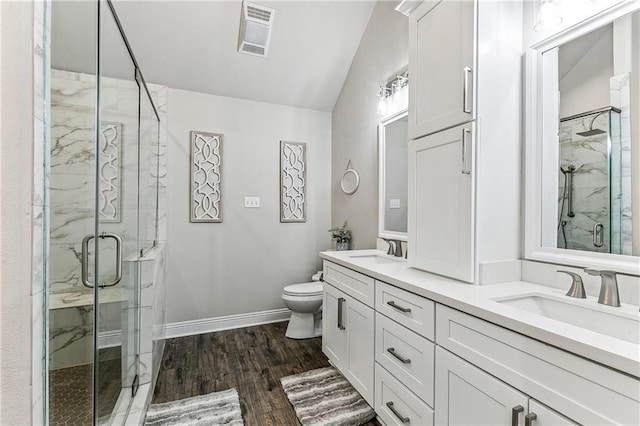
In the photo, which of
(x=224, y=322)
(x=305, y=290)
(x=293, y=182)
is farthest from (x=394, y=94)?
(x=224, y=322)

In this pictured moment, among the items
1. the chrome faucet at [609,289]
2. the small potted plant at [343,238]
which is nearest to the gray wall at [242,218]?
the small potted plant at [343,238]

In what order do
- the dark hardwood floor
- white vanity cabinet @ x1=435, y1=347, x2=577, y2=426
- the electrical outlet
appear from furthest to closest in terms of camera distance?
1. the electrical outlet
2. the dark hardwood floor
3. white vanity cabinet @ x1=435, y1=347, x2=577, y2=426

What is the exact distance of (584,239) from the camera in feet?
4.08

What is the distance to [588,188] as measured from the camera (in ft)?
4.07

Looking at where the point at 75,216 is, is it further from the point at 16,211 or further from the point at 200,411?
the point at 200,411

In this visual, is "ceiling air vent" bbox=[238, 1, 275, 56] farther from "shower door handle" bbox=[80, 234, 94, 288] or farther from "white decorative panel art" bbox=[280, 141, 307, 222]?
"shower door handle" bbox=[80, 234, 94, 288]

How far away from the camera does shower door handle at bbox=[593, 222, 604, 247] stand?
1186mm

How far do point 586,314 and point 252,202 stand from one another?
2633 millimetres

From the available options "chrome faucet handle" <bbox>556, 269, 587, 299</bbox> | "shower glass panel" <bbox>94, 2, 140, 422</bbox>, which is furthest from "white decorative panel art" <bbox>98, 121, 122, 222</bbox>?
"chrome faucet handle" <bbox>556, 269, 587, 299</bbox>

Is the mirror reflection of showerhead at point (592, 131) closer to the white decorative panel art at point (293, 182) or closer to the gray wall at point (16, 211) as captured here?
the gray wall at point (16, 211)

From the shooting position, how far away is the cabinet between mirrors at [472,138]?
134cm

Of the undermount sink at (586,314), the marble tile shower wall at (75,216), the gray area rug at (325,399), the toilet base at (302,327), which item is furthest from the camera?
the toilet base at (302,327)

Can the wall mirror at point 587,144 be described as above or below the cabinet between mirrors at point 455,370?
above

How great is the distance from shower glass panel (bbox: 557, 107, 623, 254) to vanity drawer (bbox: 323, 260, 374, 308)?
36.8 inches
